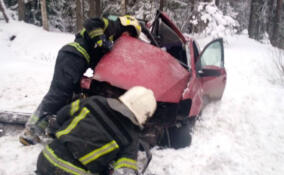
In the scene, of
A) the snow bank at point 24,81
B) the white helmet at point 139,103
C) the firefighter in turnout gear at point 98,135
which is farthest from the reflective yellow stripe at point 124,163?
the snow bank at point 24,81

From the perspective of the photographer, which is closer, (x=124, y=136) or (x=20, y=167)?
(x=124, y=136)

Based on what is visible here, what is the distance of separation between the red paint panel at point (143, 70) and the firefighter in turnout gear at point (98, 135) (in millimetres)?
791

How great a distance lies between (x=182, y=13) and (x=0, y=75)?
11400 mm

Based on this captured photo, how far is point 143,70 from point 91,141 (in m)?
1.29

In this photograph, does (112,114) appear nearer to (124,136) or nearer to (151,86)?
(124,136)

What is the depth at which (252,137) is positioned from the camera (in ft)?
12.2

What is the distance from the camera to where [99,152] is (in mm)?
1888

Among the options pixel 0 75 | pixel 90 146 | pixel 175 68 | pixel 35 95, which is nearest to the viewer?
pixel 90 146

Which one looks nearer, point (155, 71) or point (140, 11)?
point (155, 71)

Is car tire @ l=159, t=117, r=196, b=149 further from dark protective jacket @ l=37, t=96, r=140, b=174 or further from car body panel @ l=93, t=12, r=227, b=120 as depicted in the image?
dark protective jacket @ l=37, t=96, r=140, b=174

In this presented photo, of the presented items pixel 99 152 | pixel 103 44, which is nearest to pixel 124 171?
pixel 99 152

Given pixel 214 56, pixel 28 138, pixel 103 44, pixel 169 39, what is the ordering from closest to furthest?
1. pixel 28 138
2. pixel 103 44
3. pixel 169 39
4. pixel 214 56

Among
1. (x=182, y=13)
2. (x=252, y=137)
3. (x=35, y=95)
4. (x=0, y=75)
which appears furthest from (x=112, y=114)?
(x=182, y=13)

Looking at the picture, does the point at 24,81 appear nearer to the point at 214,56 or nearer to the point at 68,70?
the point at 68,70
